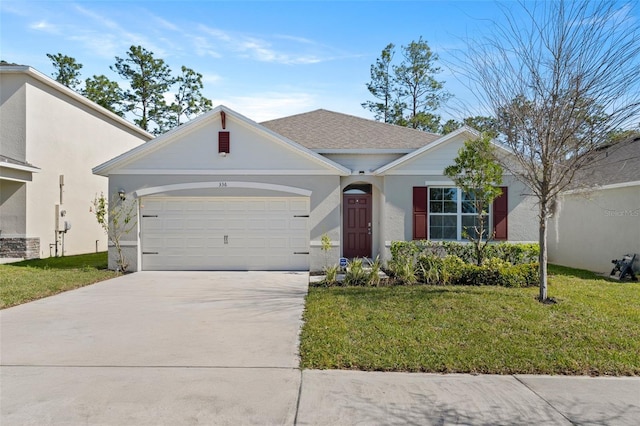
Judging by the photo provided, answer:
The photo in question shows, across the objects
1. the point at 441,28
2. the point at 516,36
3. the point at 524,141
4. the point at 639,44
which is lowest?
the point at 524,141

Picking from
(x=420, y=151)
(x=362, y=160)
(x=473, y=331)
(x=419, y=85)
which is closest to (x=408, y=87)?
(x=419, y=85)

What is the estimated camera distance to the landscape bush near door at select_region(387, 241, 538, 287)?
9555mm

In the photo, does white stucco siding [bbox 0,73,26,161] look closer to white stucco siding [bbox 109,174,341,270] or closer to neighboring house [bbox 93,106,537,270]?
neighboring house [bbox 93,106,537,270]

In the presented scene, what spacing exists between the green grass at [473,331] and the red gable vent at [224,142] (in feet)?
17.6

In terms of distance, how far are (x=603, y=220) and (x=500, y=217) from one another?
3.72 metres

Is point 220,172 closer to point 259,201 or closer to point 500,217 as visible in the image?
point 259,201

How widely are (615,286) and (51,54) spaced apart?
117 ft

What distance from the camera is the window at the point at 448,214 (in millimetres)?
11891

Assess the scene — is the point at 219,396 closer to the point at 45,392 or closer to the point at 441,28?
the point at 45,392

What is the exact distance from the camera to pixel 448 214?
1206cm

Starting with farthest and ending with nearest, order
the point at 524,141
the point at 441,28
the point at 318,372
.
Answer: the point at 441,28
the point at 524,141
the point at 318,372

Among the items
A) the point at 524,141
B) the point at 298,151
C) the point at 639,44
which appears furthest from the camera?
the point at 298,151

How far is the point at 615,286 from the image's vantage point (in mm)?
9594

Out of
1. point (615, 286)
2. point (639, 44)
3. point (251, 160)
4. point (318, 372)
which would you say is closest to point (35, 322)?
point (318, 372)
